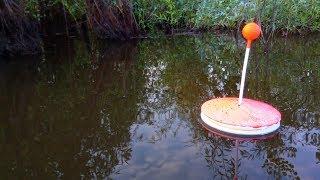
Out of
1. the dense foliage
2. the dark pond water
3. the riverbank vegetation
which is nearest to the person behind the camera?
the dark pond water

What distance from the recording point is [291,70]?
260 inches

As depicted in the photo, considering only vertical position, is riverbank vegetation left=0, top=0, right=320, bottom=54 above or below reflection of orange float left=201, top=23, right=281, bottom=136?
above

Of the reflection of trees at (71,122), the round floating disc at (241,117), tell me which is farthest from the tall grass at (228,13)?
the round floating disc at (241,117)

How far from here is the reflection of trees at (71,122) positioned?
12.2ft

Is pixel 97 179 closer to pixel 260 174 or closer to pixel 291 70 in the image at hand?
pixel 260 174

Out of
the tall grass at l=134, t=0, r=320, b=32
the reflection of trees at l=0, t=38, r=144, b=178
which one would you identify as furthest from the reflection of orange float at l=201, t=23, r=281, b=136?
the tall grass at l=134, t=0, r=320, b=32

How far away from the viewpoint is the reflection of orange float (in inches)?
157

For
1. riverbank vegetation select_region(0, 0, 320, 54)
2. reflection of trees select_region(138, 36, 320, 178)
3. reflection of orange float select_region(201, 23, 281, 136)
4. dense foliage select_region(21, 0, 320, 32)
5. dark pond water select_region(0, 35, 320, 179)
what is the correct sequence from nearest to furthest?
1. dark pond water select_region(0, 35, 320, 179)
2. reflection of trees select_region(138, 36, 320, 178)
3. reflection of orange float select_region(201, 23, 281, 136)
4. riverbank vegetation select_region(0, 0, 320, 54)
5. dense foliage select_region(21, 0, 320, 32)

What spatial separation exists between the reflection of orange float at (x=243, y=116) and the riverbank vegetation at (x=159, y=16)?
4.05 m

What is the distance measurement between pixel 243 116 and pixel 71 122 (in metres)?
1.67

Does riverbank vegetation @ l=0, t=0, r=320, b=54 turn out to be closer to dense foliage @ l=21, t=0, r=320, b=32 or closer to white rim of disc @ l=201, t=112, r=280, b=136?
dense foliage @ l=21, t=0, r=320, b=32

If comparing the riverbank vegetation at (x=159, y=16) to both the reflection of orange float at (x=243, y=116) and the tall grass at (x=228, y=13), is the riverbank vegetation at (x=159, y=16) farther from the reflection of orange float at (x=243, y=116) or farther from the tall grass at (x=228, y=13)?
the reflection of orange float at (x=243, y=116)

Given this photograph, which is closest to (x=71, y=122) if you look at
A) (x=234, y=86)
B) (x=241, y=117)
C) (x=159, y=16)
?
(x=241, y=117)

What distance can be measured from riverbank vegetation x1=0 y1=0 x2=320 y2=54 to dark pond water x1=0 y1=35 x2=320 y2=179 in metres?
0.74
